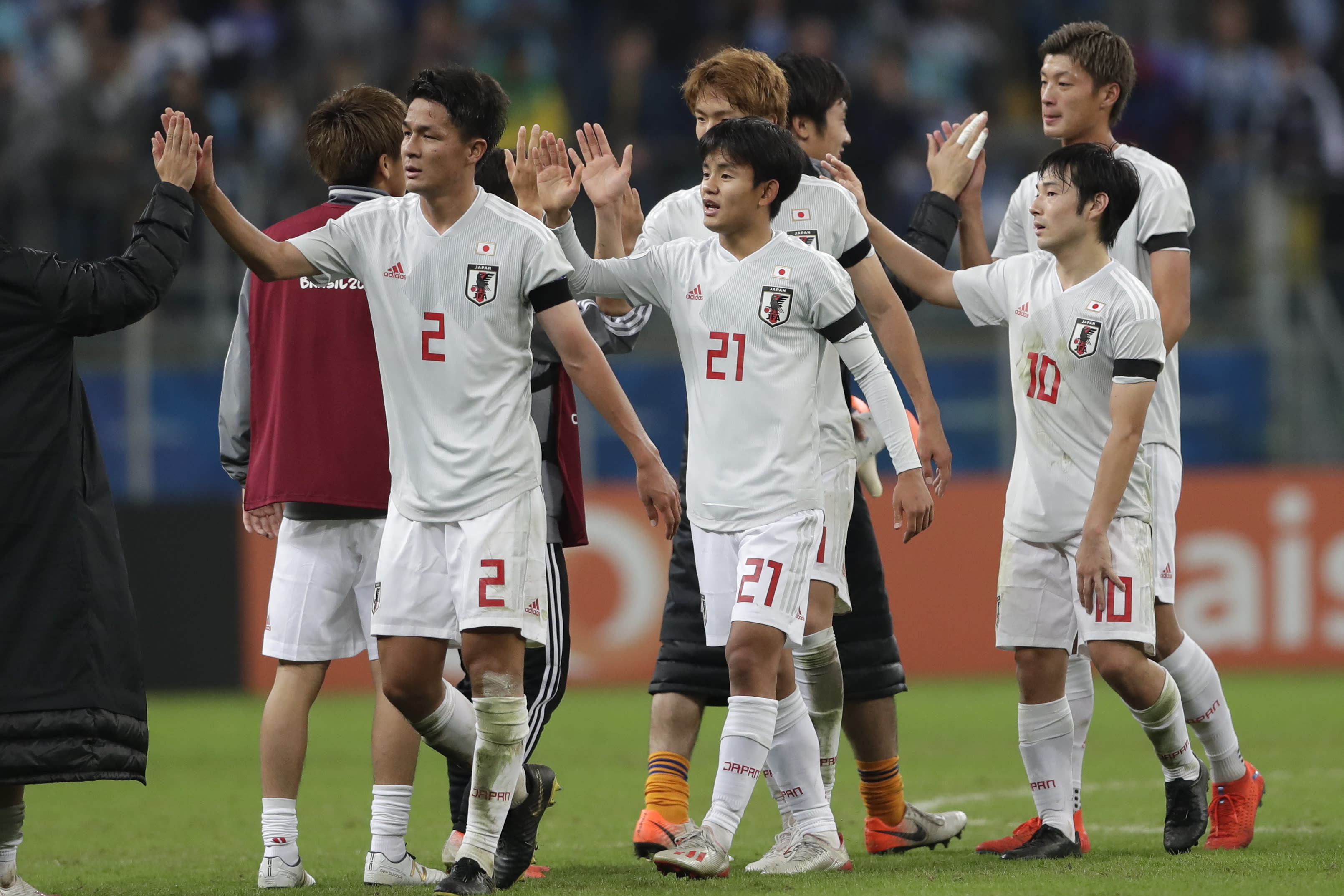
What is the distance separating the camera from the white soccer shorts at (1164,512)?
5336mm

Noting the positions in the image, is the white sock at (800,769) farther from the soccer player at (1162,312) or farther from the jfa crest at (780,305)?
the jfa crest at (780,305)

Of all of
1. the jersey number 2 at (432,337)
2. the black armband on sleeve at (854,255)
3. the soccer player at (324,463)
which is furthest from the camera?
the black armband on sleeve at (854,255)

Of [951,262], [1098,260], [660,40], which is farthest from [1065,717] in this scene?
[660,40]

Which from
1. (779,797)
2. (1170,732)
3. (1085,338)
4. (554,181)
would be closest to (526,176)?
(554,181)

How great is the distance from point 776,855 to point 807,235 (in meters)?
1.86

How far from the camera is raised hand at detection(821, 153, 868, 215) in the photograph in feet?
18.0

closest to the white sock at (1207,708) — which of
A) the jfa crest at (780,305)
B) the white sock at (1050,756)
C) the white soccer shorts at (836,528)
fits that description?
the white sock at (1050,756)

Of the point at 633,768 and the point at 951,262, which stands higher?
the point at 951,262

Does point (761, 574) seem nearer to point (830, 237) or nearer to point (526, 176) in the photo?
point (830, 237)

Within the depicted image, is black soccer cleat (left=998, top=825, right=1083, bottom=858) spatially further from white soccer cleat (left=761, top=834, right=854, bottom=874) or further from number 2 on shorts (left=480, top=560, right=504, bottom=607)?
number 2 on shorts (left=480, top=560, right=504, bottom=607)

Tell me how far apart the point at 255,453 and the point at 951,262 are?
7.19 meters

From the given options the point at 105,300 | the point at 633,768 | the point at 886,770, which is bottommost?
the point at 633,768

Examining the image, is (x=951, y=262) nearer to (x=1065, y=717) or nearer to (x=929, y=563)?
(x=929, y=563)

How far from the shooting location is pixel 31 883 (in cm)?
521
